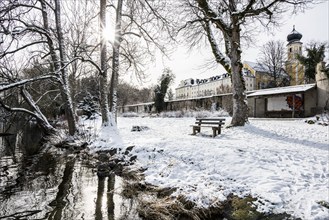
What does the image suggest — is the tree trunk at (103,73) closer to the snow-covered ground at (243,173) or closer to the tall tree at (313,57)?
the snow-covered ground at (243,173)

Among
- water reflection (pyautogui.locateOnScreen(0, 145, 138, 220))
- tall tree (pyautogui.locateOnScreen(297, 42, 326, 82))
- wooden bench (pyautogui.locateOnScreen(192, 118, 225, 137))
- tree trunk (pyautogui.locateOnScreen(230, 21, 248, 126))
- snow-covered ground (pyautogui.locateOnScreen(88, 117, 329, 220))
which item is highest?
tall tree (pyautogui.locateOnScreen(297, 42, 326, 82))

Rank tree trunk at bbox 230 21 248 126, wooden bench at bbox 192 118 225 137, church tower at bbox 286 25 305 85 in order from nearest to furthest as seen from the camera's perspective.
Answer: wooden bench at bbox 192 118 225 137 → tree trunk at bbox 230 21 248 126 → church tower at bbox 286 25 305 85

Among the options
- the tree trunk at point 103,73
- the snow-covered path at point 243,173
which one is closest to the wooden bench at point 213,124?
the snow-covered path at point 243,173

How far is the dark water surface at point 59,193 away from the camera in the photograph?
4.00 meters

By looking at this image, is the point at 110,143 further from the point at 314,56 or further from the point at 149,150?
the point at 314,56

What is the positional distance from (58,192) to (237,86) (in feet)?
31.8

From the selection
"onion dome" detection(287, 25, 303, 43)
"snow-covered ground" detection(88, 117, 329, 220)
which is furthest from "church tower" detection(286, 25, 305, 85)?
"snow-covered ground" detection(88, 117, 329, 220)

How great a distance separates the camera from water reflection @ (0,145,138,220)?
3.99 m

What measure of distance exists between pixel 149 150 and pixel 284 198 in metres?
3.99

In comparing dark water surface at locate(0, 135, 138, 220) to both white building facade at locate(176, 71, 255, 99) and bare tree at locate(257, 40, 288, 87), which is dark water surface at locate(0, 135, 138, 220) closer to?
bare tree at locate(257, 40, 288, 87)

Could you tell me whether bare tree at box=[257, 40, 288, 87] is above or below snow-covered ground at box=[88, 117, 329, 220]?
above

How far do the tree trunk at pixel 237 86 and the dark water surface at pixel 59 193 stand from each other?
775 cm

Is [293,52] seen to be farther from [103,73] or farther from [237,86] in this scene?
[103,73]

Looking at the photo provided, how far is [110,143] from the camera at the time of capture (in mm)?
8453
